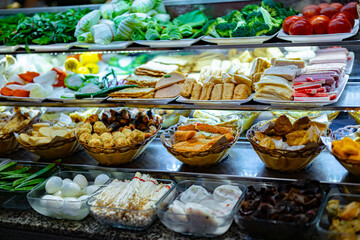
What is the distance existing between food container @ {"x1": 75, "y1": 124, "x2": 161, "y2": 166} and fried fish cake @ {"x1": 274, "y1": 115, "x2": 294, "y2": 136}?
957 millimetres

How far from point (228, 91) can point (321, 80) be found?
600 mm

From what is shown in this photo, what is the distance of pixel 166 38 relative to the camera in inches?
115

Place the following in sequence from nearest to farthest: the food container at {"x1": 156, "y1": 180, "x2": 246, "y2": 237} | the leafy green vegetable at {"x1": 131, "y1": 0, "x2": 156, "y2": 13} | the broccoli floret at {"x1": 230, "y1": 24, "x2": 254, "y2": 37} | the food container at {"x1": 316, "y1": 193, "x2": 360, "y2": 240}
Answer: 1. the food container at {"x1": 316, "y1": 193, "x2": 360, "y2": 240}
2. the food container at {"x1": 156, "y1": 180, "x2": 246, "y2": 237}
3. the broccoli floret at {"x1": 230, "y1": 24, "x2": 254, "y2": 37}
4. the leafy green vegetable at {"x1": 131, "y1": 0, "x2": 156, "y2": 13}

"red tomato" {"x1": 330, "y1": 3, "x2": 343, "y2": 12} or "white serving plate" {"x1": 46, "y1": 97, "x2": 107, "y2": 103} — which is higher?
"red tomato" {"x1": 330, "y1": 3, "x2": 343, "y2": 12}

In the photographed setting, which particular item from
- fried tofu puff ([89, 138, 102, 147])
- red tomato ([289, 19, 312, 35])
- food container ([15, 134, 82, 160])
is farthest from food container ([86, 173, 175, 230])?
red tomato ([289, 19, 312, 35])

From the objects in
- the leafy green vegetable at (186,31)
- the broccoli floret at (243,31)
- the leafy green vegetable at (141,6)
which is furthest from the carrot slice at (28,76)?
the broccoli floret at (243,31)

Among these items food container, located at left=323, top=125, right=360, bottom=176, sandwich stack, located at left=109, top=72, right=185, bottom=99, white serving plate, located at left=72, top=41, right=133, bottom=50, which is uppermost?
white serving plate, located at left=72, top=41, right=133, bottom=50

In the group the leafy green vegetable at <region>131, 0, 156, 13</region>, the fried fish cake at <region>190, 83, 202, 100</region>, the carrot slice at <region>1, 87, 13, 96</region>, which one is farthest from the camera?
the carrot slice at <region>1, 87, 13, 96</region>

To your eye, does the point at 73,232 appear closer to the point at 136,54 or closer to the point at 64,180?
the point at 64,180

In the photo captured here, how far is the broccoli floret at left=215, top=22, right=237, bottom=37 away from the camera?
2.77 m

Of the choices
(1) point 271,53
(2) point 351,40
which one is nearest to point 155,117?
(1) point 271,53

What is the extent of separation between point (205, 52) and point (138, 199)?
1697 millimetres

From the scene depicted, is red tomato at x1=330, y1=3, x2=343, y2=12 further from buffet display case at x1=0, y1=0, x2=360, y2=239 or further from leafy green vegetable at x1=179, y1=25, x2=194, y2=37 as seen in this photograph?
leafy green vegetable at x1=179, y1=25, x2=194, y2=37

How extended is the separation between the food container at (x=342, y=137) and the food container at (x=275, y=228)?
31 centimetres
